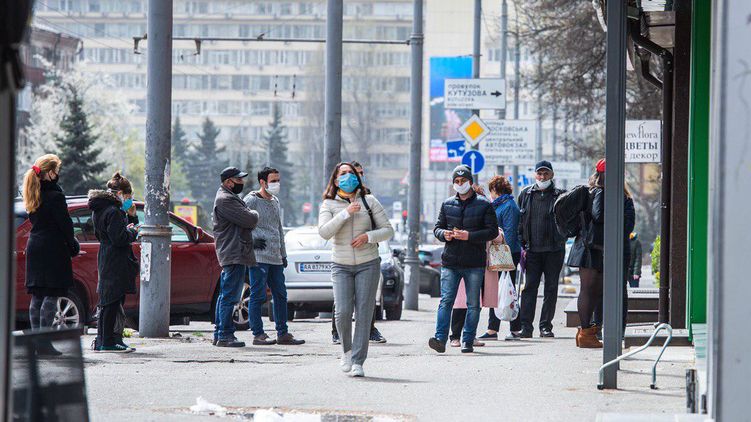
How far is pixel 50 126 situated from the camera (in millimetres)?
80062

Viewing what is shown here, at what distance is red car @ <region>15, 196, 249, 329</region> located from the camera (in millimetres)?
15648

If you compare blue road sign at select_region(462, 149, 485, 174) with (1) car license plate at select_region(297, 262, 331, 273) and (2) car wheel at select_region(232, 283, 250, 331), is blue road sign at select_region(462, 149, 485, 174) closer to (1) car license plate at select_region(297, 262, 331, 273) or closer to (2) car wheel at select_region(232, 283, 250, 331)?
(1) car license plate at select_region(297, 262, 331, 273)

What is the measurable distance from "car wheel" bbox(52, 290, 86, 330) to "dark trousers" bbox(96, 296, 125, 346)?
149 centimetres

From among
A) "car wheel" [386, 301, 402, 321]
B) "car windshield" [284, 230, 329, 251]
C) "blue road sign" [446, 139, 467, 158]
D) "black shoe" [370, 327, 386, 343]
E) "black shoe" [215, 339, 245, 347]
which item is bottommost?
"car wheel" [386, 301, 402, 321]

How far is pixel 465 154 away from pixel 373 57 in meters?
108

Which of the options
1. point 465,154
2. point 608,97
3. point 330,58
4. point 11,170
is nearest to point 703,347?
point 608,97

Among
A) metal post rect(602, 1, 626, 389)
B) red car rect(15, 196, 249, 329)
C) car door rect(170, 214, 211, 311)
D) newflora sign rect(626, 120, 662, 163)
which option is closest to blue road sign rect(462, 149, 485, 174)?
newflora sign rect(626, 120, 662, 163)

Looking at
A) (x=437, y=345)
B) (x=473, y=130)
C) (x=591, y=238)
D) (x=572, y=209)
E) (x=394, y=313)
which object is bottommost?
(x=394, y=313)

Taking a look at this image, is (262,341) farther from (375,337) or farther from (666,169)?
(666,169)

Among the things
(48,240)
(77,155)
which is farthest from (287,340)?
(77,155)

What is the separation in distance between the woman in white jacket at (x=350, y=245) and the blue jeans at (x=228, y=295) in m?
2.93

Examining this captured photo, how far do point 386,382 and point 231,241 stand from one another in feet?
12.4

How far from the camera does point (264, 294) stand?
587 inches

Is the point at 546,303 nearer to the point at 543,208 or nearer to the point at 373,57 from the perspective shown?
the point at 543,208
